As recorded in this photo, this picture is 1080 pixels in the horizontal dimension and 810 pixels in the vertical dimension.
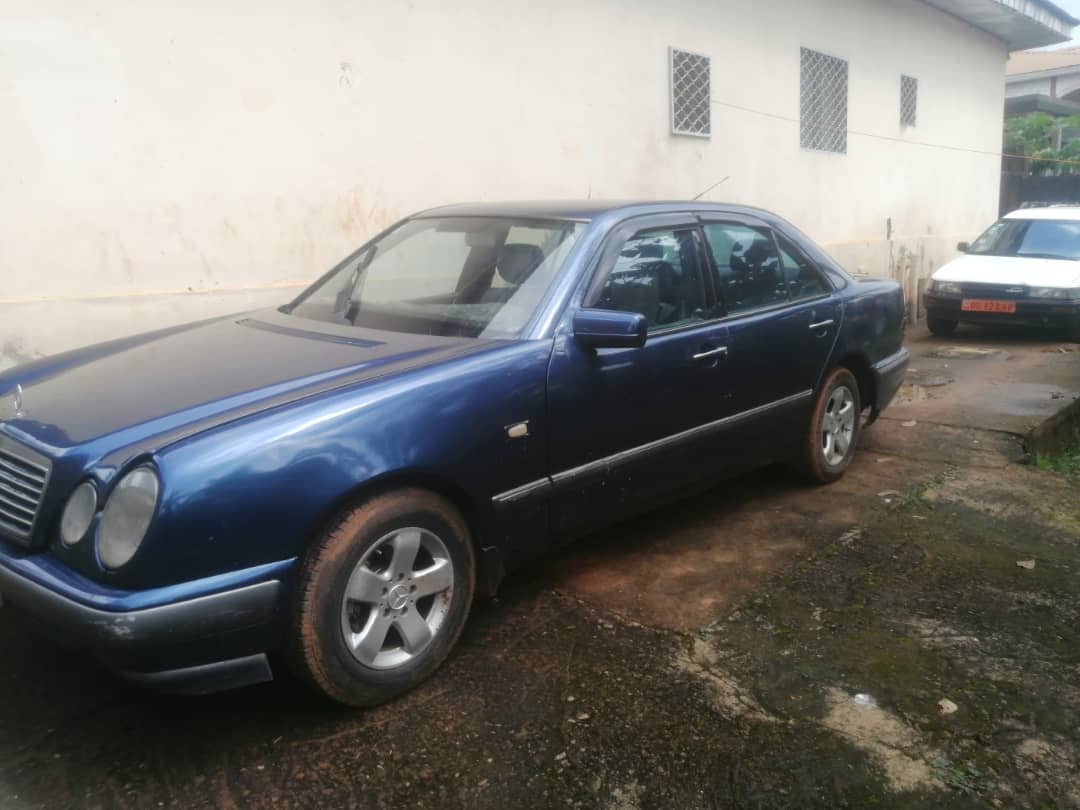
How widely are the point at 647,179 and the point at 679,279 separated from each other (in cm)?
449

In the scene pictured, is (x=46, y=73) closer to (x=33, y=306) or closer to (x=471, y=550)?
(x=33, y=306)

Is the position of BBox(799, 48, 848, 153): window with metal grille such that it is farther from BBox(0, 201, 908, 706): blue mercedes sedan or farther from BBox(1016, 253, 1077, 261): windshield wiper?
BBox(0, 201, 908, 706): blue mercedes sedan

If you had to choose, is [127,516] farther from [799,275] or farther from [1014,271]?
[1014,271]

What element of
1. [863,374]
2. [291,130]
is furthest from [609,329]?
[291,130]

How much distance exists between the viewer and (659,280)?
384cm

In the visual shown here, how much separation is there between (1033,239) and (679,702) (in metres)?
9.69

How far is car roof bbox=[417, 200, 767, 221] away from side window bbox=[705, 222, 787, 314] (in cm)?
15

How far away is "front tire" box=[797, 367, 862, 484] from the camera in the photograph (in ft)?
15.6

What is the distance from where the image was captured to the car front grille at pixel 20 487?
8.55 ft

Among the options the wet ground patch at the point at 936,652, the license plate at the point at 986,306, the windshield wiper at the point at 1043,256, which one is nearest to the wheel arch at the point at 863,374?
the wet ground patch at the point at 936,652

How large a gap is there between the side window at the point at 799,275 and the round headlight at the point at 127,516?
319 cm

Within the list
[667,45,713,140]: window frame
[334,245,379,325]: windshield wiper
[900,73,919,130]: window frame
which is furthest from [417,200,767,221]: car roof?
[900,73,919,130]: window frame

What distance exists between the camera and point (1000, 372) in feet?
26.9

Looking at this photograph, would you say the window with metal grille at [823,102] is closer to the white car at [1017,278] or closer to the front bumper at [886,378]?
the white car at [1017,278]
